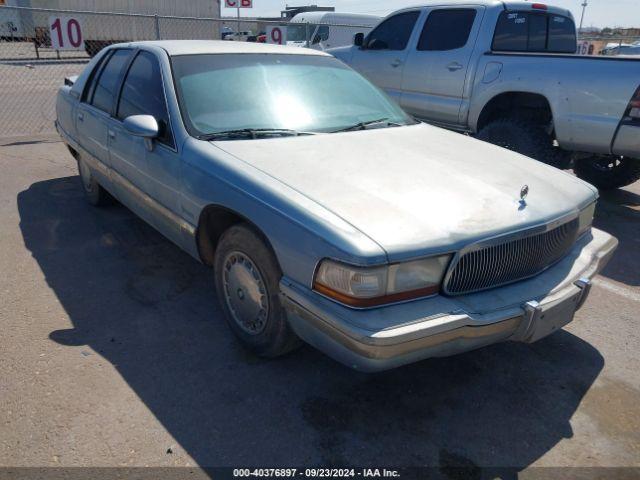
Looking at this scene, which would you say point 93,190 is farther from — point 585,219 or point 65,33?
point 65,33

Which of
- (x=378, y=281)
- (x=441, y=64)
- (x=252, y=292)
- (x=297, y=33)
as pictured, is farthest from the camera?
(x=297, y=33)

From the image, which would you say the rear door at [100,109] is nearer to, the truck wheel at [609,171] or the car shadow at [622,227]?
the car shadow at [622,227]

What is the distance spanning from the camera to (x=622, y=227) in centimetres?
521

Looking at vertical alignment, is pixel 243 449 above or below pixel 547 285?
below

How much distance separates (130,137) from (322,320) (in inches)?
89.5

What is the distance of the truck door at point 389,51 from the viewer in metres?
6.96

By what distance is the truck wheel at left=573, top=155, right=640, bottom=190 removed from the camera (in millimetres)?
5871

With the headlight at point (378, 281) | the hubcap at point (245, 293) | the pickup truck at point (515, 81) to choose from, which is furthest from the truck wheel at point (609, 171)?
the hubcap at point (245, 293)

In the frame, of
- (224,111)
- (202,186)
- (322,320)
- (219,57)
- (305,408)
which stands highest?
(219,57)

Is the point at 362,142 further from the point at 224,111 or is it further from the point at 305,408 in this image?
the point at 305,408

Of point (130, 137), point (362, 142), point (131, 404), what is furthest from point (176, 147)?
point (131, 404)

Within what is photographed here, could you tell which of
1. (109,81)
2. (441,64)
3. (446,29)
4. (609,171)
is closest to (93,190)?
(109,81)

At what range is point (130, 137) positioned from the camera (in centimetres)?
372

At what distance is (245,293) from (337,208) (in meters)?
0.85
